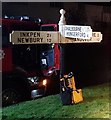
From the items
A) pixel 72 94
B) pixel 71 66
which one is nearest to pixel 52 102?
pixel 72 94

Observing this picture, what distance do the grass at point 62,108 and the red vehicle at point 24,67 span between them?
0.05 metres

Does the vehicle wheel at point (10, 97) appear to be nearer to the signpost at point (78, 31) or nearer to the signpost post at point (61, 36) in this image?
the signpost post at point (61, 36)

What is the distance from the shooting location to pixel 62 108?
6.27 feet

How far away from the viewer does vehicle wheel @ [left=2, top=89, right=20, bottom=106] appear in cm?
181

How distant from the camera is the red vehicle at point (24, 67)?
1759 mm

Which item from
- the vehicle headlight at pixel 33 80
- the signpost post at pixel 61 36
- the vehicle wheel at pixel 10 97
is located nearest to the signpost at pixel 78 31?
the signpost post at pixel 61 36

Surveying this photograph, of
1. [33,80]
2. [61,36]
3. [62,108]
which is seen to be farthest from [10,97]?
[61,36]

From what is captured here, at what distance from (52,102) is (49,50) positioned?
1.15 ft

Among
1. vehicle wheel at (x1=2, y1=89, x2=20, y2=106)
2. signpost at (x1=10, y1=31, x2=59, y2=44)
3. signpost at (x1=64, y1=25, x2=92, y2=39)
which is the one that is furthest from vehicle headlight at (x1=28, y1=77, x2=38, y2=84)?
signpost at (x1=64, y1=25, x2=92, y2=39)

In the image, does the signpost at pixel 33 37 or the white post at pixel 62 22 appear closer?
the signpost at pixel 33 37

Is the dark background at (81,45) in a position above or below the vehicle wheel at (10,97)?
above

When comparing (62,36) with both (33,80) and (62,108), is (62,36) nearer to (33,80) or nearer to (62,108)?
(33,80)

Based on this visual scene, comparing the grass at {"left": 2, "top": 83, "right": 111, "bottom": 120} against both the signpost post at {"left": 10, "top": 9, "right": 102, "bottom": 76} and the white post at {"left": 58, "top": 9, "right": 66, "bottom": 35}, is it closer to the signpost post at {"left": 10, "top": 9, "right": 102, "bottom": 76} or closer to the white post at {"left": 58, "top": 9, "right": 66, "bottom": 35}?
the signpost post at {"left": 10, "top": 9, "right": 102, "bottom": 76}

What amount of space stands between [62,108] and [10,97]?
36 centimetres
